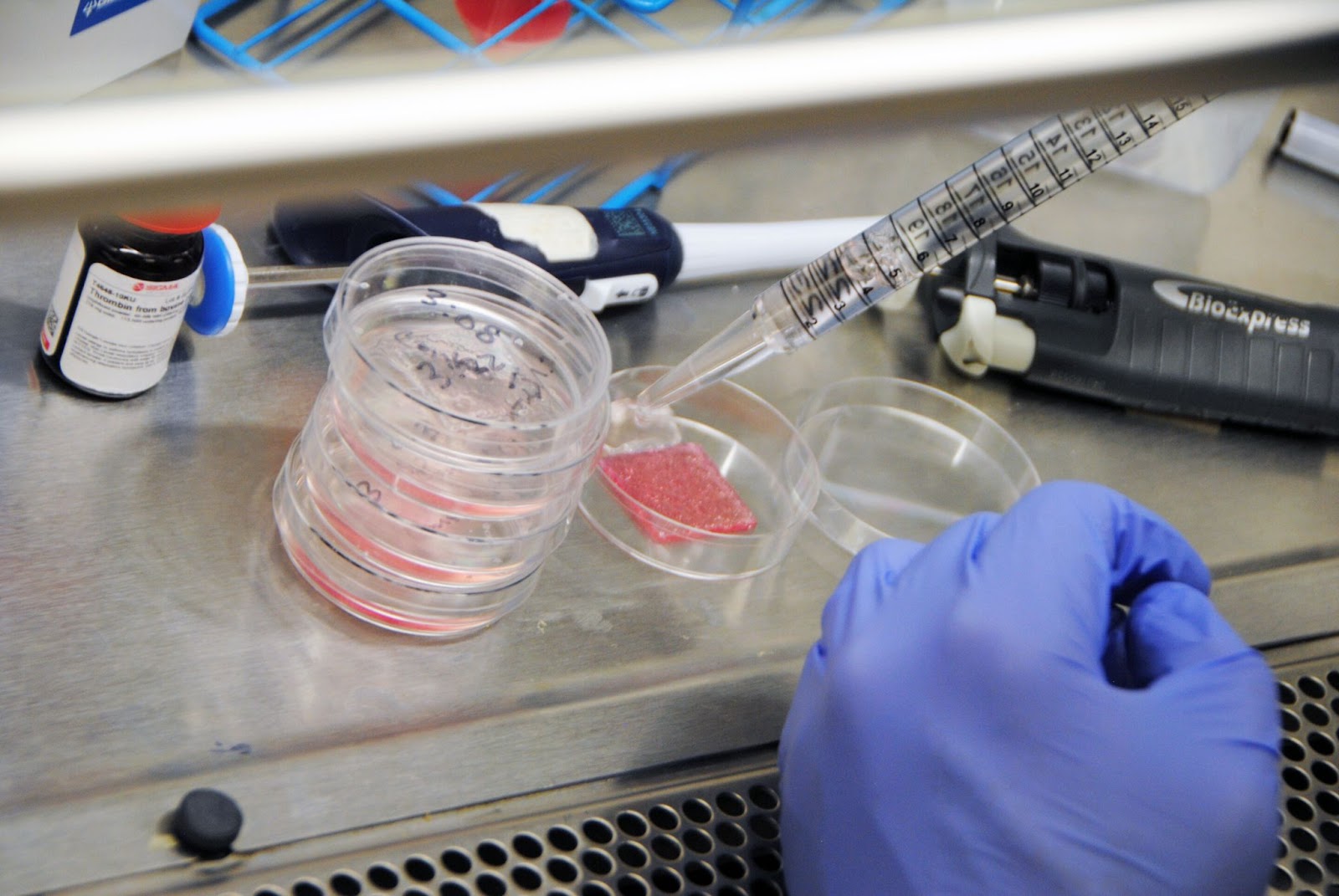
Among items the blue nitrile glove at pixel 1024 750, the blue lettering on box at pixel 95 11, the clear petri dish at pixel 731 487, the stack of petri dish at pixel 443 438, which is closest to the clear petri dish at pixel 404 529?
the stack of petri dish at pixel 443 438

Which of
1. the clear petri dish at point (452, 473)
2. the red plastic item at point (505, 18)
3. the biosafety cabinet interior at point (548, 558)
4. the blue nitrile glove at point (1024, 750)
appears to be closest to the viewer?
the biosafety cabinet interior at point (548, 558)

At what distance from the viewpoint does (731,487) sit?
3.59 ft

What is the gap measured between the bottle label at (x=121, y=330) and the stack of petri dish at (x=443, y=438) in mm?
136

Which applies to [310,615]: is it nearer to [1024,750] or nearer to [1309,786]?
[1024,750]

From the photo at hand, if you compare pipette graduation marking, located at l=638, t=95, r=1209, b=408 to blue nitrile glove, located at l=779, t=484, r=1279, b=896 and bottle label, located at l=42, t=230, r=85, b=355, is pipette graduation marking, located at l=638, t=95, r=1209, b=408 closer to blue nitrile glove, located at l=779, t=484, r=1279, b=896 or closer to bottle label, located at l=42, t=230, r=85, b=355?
blue nitrile glove, located at l=779, t=484, r=1279, b=896

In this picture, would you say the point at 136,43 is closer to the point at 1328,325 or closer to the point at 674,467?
the point at 674,467

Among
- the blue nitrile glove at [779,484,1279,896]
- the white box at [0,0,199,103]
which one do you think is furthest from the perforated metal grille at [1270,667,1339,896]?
the white box at [0,0,199,103]

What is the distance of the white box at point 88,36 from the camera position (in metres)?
0.96

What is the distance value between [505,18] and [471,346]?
0.49 m

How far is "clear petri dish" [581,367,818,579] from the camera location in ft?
3.36

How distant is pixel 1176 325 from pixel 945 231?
0.35 meters

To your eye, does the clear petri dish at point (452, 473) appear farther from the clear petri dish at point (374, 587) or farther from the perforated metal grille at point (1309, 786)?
the perforated metal grille at point (1309, 786)

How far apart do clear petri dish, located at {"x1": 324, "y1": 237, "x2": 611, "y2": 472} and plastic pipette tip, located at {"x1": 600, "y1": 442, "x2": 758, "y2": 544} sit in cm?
10

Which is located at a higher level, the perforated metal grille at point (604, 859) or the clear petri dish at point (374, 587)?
the clear petri dish at point (374, 587)
